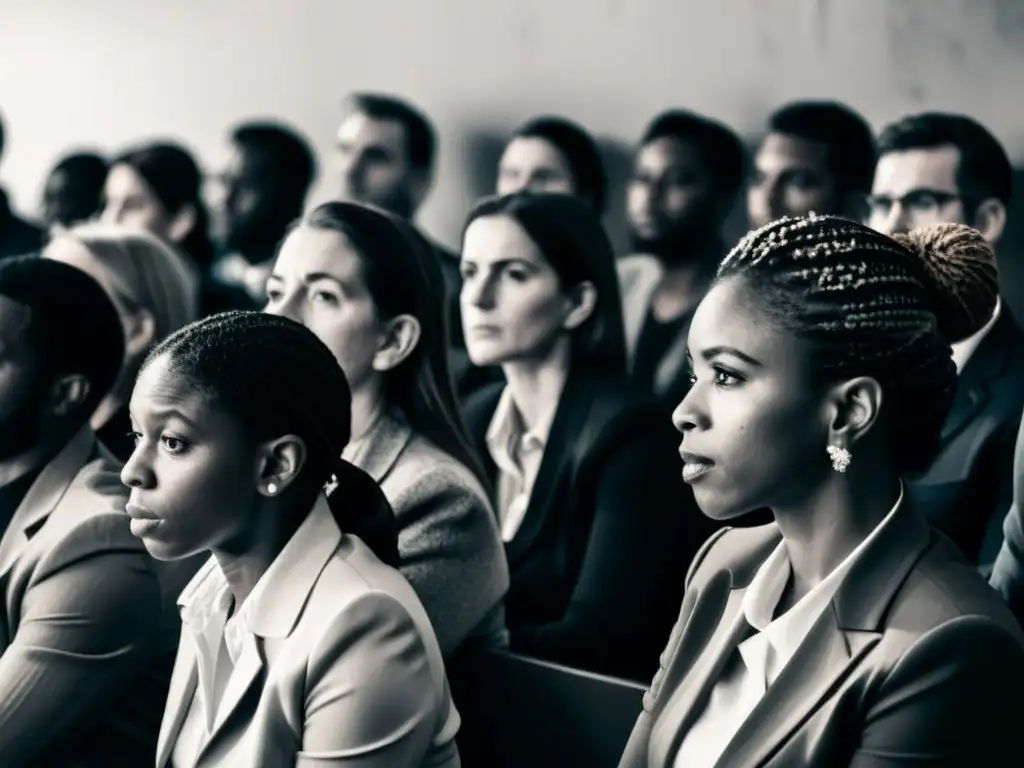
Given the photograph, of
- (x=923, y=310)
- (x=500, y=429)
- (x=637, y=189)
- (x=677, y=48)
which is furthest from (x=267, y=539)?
(x=677, y=48)

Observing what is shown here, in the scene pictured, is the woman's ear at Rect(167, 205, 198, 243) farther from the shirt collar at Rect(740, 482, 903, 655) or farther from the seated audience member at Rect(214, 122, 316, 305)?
the shirt collar at Rect(740, 482, 903, 655)

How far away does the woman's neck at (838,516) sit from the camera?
5.32 feet

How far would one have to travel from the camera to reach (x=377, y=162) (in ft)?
17.0

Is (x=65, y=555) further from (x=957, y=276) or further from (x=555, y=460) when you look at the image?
(x=957, y=276)

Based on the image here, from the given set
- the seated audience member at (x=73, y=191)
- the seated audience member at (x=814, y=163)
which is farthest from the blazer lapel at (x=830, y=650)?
the seated audience member at (x=73, y=191)

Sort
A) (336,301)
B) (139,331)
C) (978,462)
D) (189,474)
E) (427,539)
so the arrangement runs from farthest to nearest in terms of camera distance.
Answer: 1. (139,331)
2. (978,462)
3. (336,301)
4. (427,539)
5. (189,474)

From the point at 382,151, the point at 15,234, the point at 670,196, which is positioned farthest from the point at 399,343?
the point at 15,234

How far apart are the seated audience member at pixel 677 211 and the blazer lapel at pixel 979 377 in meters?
1.40

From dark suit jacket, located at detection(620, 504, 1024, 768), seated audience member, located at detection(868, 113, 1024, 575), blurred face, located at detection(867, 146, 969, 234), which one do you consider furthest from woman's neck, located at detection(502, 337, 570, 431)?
dark suit jacket, located at detection(620, 504, 1024, 768)

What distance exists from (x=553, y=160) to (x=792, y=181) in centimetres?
84

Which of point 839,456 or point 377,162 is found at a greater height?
point 839,456

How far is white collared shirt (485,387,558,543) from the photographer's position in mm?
2990

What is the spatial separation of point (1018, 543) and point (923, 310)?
2.34 ft

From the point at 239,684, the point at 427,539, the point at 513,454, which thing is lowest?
the point at 513,454
